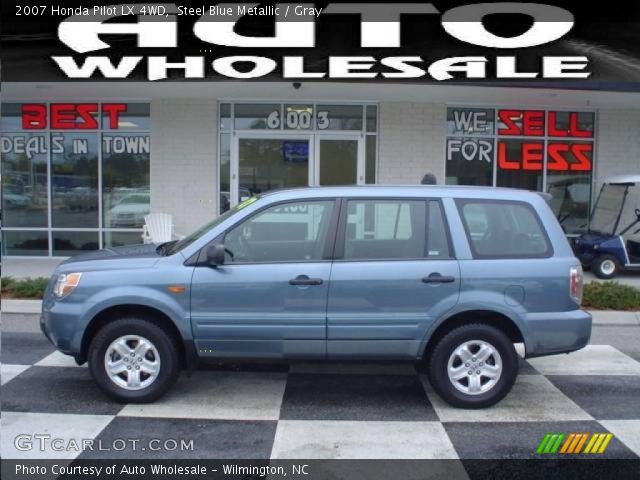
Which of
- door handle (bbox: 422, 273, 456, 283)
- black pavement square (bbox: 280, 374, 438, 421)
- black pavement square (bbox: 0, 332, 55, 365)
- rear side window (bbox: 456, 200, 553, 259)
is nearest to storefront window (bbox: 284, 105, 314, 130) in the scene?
black pavement square (bbox: 0, 332, 55, 365)

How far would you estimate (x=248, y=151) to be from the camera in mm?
12461

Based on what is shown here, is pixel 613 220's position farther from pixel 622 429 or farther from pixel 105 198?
pixel 105 198

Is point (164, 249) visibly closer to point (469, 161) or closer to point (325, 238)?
point (325, 238)

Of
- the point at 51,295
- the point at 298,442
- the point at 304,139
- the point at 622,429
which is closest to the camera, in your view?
the point at 298,442

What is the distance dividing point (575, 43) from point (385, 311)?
296 inches

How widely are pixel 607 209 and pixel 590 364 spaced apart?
7161 mm

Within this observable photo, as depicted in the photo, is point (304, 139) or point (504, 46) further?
point (304, 139)

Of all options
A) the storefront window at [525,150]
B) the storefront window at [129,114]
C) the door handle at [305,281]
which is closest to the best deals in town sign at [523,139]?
the storefront window at [525,150]

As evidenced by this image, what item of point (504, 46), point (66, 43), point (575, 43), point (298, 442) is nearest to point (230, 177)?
point (66, 43)

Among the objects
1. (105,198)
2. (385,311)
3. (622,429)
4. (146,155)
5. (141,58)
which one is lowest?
(622,429)

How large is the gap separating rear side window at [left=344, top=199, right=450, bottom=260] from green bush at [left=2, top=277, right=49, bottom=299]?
19.3 ft

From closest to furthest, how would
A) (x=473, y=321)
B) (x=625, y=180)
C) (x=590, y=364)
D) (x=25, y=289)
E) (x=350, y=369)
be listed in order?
(x=473, y=321) → (x=350, y=369) → (x=590, y=364) → (x=25, y=289) → (x=625, y=180)

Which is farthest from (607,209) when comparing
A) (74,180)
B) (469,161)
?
(74,180)

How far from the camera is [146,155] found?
1259 cm
